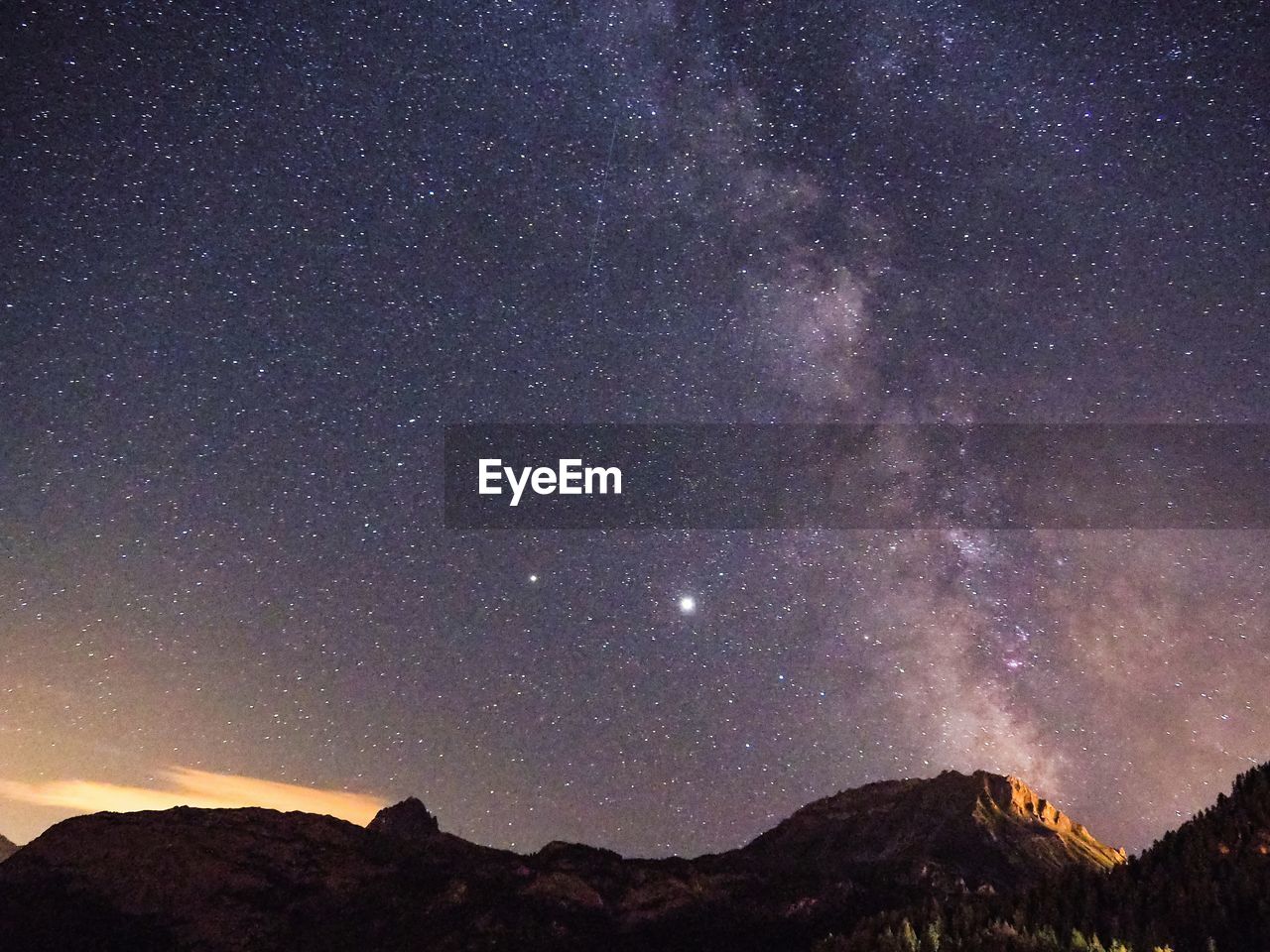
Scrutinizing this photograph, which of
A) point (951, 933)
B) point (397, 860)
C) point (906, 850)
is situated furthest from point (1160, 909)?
point (397, 860)

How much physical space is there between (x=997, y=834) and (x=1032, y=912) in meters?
149

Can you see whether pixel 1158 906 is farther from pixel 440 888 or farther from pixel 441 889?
pixel 440 888

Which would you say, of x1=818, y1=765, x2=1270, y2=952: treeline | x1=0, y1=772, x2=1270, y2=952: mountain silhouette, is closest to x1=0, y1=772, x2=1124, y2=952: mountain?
x1=0, y1=772, x2=1270, y2=952: mountain silhouette

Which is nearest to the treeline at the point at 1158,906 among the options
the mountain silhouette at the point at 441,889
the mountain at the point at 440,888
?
the mountain silhouette at the point at 441,889

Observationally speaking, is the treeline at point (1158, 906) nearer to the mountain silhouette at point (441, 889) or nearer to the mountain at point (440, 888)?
the mountain silhouette at point (441, 889)

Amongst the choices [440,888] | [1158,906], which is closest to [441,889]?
[440,888]

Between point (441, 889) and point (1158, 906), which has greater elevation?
point (441, 889)

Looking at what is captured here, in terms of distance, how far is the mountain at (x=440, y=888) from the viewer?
157 m

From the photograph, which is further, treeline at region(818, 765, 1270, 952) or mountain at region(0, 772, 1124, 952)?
mountain at region(0, 772, 1124, 952)

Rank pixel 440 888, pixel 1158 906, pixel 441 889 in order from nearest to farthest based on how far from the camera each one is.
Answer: pixel 1158 906, pixel 441 889, pixel 440 888

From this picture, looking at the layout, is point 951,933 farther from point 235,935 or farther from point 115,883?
point 115,883

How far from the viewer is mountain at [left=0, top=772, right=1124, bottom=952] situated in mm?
156625

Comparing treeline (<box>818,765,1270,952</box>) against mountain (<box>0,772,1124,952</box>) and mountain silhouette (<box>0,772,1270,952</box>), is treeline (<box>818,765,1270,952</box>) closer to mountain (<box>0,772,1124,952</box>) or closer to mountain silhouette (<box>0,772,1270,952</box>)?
mountain silhouette (<box>0,772,1270,952</box>)

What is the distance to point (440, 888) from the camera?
584ft
